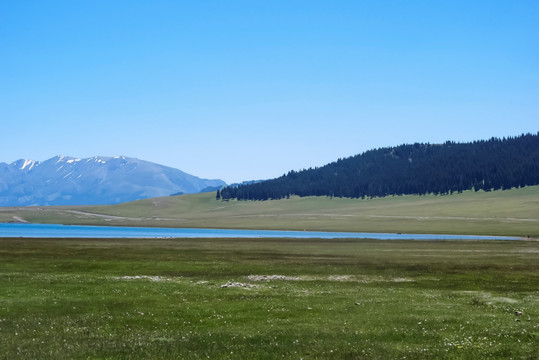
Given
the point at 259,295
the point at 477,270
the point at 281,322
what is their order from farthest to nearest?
the point at 477,270 < the point at 259,295 < the point at 281,322

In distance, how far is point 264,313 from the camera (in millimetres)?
29516

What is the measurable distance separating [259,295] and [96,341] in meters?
15.4

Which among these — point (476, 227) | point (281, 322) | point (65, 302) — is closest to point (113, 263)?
point (65, 302)

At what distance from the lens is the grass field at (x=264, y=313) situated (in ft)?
69.2

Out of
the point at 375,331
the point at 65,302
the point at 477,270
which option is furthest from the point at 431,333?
the point at 477,270

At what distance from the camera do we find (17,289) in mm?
36562

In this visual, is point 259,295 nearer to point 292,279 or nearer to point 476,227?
point 292,279

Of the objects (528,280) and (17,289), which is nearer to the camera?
(17,289)

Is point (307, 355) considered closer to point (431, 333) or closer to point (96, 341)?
point (431, 333)

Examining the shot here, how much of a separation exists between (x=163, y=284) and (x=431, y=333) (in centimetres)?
2299

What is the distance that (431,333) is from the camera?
79.5ft

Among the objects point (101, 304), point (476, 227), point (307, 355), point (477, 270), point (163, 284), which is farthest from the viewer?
point (476, 227)

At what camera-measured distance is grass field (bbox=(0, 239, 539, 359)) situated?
21094 mm

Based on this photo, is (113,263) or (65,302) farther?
(113,263)
